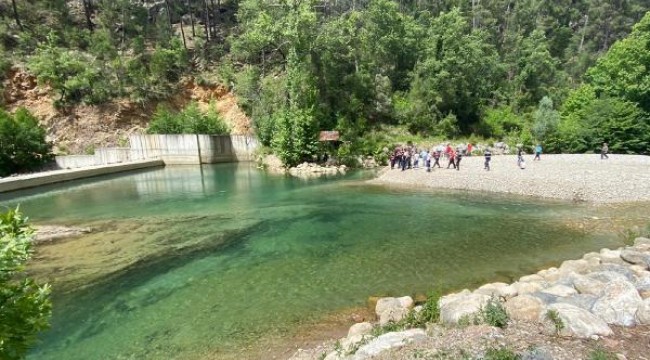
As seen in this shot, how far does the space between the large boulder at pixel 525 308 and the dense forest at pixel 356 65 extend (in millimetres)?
34313

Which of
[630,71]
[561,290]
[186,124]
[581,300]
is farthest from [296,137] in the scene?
[630,71]

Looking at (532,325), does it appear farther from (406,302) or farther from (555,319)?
(406,302)

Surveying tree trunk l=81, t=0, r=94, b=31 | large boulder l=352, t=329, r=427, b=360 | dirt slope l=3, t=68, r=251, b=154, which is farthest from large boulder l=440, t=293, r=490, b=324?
tree trunk l=81, t=0, r=94, b=31

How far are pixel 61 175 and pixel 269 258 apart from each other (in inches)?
1395

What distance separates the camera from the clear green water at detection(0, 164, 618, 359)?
11156 millimetres

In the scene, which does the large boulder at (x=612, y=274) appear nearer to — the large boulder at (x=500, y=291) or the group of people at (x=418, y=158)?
the large boulder at (x=500, y=291)

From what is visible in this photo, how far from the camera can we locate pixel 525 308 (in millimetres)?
8539

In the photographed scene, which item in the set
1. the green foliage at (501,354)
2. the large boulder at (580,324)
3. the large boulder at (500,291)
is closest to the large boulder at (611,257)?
the large boulder at (500,291)

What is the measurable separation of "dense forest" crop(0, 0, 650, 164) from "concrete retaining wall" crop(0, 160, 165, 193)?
15130mm

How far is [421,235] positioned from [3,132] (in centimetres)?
Result: 4731

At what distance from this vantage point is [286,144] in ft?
138

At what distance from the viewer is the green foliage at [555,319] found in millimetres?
7661

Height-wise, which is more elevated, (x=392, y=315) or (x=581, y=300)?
(x=581, y=300)

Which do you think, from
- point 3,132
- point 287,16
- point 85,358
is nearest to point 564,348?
point 85,358
